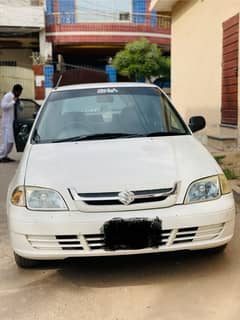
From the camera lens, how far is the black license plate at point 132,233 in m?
3.48

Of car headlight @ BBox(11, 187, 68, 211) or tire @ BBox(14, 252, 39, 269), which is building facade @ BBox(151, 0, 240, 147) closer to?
tire @ BBox(14, 252, 39, 269)

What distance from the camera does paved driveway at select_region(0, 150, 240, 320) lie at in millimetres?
3254

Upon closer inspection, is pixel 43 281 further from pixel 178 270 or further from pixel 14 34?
pixel 14 34

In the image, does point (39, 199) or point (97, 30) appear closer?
point (39, 199)

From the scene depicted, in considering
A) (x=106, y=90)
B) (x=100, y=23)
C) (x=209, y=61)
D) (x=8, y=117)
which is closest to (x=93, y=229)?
(x=106, y=90)

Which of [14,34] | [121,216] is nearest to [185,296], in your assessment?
[121,216]

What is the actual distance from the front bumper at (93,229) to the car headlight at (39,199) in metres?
0.05

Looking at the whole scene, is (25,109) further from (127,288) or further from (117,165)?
(127,288)

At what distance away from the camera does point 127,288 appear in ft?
11.9

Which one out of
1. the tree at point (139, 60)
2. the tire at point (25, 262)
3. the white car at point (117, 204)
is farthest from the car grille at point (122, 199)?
the tree at point (139, 60)

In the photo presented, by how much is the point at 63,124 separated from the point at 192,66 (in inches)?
392

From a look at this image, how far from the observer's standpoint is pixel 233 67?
419 inches

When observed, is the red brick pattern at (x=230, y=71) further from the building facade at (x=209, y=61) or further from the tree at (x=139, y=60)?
the tree at (x=139, y=60)

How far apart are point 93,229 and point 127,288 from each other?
564 millimetres
